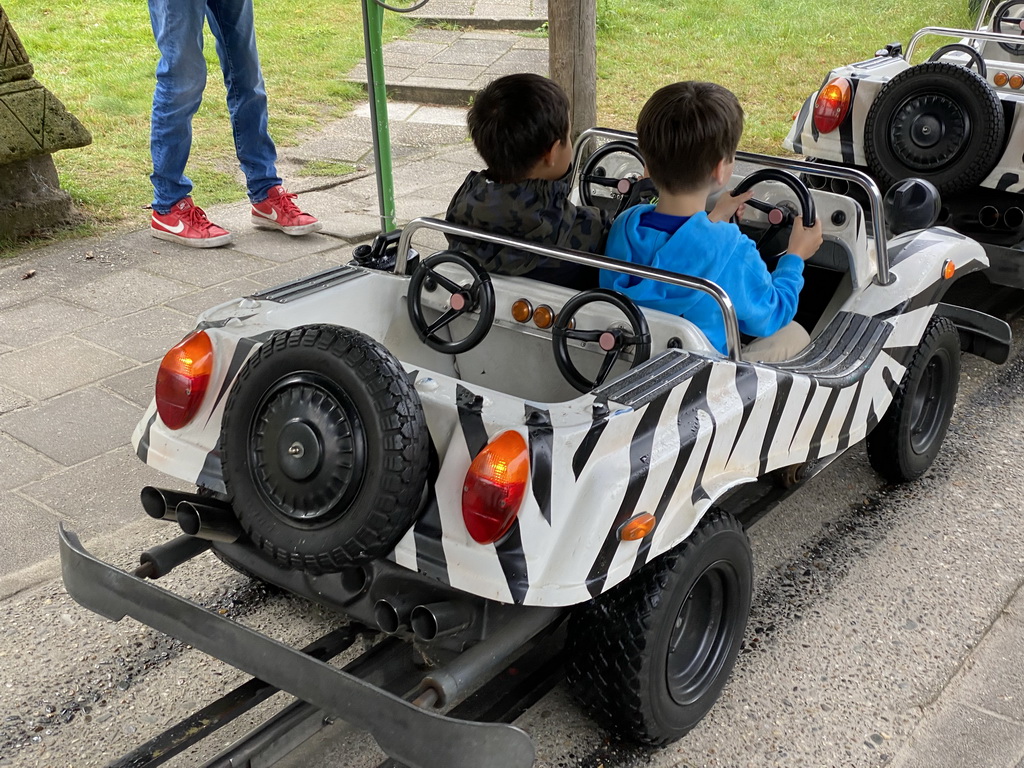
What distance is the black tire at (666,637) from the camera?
8.36ft

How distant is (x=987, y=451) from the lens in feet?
14.1

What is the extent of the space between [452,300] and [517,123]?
53 centimetres

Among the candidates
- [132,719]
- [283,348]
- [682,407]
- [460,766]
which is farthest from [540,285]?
[132,719]

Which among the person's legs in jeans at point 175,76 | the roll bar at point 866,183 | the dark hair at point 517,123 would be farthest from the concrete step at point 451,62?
the dark hair at point 517,123

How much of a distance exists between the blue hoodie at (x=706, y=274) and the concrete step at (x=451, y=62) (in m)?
6.59

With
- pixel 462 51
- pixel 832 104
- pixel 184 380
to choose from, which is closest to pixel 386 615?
pixel 184 380

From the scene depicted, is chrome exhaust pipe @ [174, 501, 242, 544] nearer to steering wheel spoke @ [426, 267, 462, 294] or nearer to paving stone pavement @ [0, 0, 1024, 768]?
steering wheel spoke @ [426, 267, 462, 294]

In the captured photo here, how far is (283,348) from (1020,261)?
3742mm

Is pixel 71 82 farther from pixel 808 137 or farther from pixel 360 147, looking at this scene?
pixel 808 137

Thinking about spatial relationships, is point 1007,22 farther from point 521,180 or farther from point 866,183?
point 521,180

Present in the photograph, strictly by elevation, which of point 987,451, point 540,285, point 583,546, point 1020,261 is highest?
point 540,285

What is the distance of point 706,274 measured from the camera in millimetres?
2949

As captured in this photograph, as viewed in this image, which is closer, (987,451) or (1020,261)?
(987,451)

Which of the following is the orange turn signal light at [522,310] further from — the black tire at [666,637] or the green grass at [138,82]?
the green grass at [138,82]
